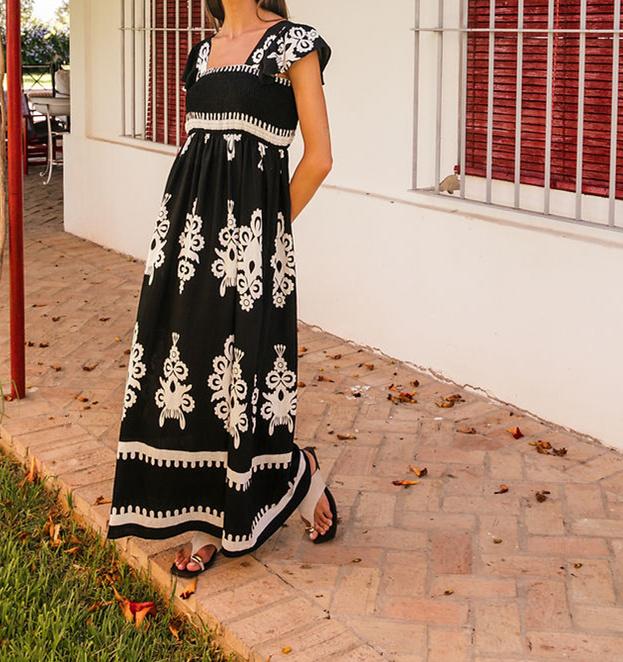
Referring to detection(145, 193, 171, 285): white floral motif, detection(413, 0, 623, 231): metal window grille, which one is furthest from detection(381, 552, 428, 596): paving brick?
detection(413, 0, 623, 231): metal window grille

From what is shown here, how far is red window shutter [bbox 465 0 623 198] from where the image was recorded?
4629 mm

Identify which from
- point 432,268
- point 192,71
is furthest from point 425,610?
point 432,268

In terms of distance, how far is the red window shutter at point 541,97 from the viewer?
463 centimetres

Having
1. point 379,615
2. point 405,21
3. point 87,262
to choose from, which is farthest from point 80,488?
point 87,262

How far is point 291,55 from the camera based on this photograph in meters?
3.14

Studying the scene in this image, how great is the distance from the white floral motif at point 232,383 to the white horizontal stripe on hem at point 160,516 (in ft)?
0.87

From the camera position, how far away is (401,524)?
150 inches

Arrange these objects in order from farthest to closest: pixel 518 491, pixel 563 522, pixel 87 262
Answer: pixel 87 262 → pixel 518 491 → pixel 563 522

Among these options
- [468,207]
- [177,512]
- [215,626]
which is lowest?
[215,626]

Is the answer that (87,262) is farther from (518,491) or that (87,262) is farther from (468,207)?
(518,491)

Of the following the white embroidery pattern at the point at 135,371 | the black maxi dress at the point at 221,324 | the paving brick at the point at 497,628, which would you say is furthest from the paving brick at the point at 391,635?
the white embroidery pattern at the point at 135,371

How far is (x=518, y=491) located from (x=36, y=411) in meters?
2.01

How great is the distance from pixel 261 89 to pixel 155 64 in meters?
5.11

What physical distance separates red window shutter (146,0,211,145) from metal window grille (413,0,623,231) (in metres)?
2.63
